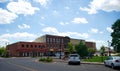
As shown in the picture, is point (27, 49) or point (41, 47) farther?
point (41, 47)

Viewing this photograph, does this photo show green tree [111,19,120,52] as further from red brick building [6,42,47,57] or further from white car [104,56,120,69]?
red brick building [6,42,47,57]

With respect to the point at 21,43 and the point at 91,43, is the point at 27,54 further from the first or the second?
the point at 91,43

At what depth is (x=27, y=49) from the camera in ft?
378

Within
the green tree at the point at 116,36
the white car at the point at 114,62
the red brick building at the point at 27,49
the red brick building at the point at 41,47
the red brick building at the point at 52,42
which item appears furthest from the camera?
the red brick building at the point at 52,42

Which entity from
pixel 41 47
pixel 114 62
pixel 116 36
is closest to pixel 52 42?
pixel 41 47

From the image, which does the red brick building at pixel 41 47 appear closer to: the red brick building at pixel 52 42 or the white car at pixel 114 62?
the red brick building at pixel 52 42

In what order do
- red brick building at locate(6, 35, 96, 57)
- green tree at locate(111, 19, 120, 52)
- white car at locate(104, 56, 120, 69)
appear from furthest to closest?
red brick building at locate(6, 35, 96, 57)
green tree at locate(111, 19, 120, 52)
white car at locate(104, 56, 120, 69)

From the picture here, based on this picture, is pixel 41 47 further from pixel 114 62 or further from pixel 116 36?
pixel 114 62

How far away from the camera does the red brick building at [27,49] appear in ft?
372

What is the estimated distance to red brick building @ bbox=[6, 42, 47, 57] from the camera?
11325 cm

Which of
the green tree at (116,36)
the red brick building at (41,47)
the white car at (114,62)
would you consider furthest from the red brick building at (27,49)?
the white car at (114,62)

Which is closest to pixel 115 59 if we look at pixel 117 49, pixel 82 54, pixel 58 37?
pixel 82 54

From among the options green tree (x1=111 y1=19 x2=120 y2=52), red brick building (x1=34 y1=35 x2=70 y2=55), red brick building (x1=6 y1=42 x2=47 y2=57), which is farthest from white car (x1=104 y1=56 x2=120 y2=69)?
red brick building (x1=34 y1=35 x2=70 y2=55)

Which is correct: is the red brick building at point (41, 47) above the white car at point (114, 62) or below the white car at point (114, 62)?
above
